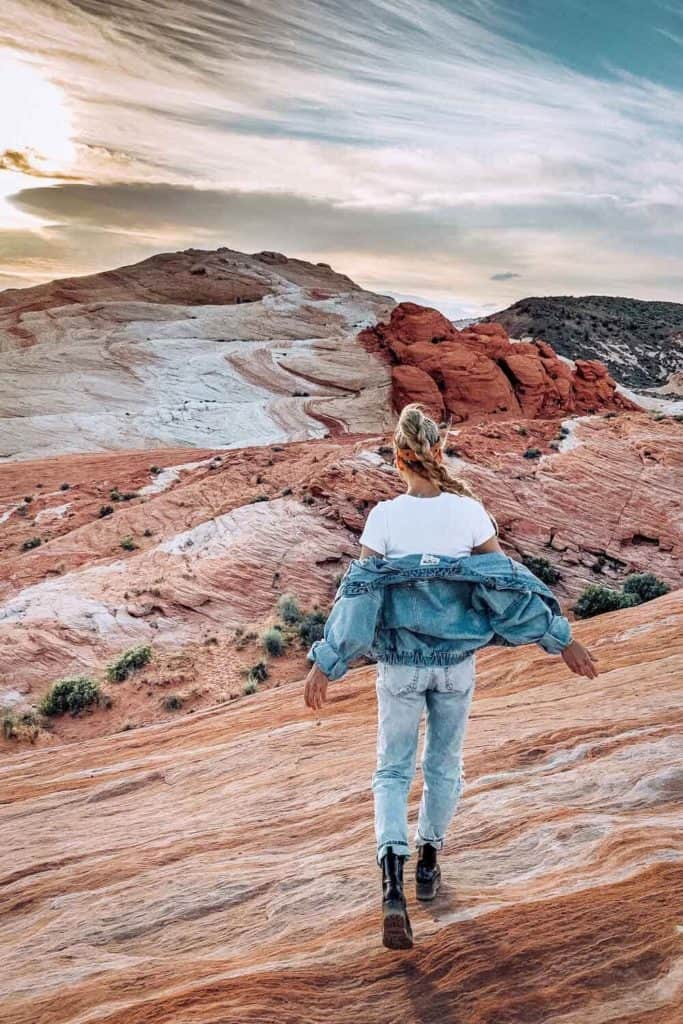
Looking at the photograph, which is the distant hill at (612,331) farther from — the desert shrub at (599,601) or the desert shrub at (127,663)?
the desert shrub at (127,663)

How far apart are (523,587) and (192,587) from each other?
1065cm

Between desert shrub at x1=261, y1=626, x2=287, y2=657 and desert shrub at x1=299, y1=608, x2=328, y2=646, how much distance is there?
0.32m

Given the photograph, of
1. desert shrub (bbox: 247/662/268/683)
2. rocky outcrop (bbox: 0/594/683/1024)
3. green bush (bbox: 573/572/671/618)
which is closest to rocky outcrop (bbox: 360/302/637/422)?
green bush (bbox: 573/572/671/618)

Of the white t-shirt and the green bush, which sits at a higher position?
the white t-shirt

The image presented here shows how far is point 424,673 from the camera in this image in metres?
3.38

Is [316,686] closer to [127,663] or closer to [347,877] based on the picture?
[347,877]

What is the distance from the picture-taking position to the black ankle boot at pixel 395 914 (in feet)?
A: 11.1

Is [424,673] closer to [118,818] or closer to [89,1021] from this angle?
[89,1021]

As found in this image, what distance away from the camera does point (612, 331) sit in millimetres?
81625

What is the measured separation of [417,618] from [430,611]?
0.21ft

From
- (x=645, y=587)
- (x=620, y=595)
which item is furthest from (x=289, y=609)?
(x=645, y=587)

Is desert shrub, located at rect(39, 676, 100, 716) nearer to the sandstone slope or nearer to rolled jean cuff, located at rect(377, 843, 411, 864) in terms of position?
the sandstone slope

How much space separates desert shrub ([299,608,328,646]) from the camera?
12.1 metres

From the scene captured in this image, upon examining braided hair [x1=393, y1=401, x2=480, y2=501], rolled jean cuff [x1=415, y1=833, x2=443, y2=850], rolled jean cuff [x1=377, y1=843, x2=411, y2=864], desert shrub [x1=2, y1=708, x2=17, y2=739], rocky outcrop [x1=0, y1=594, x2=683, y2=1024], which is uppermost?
braided hair [x1=393, y1=401, x2=480, y2=501]
